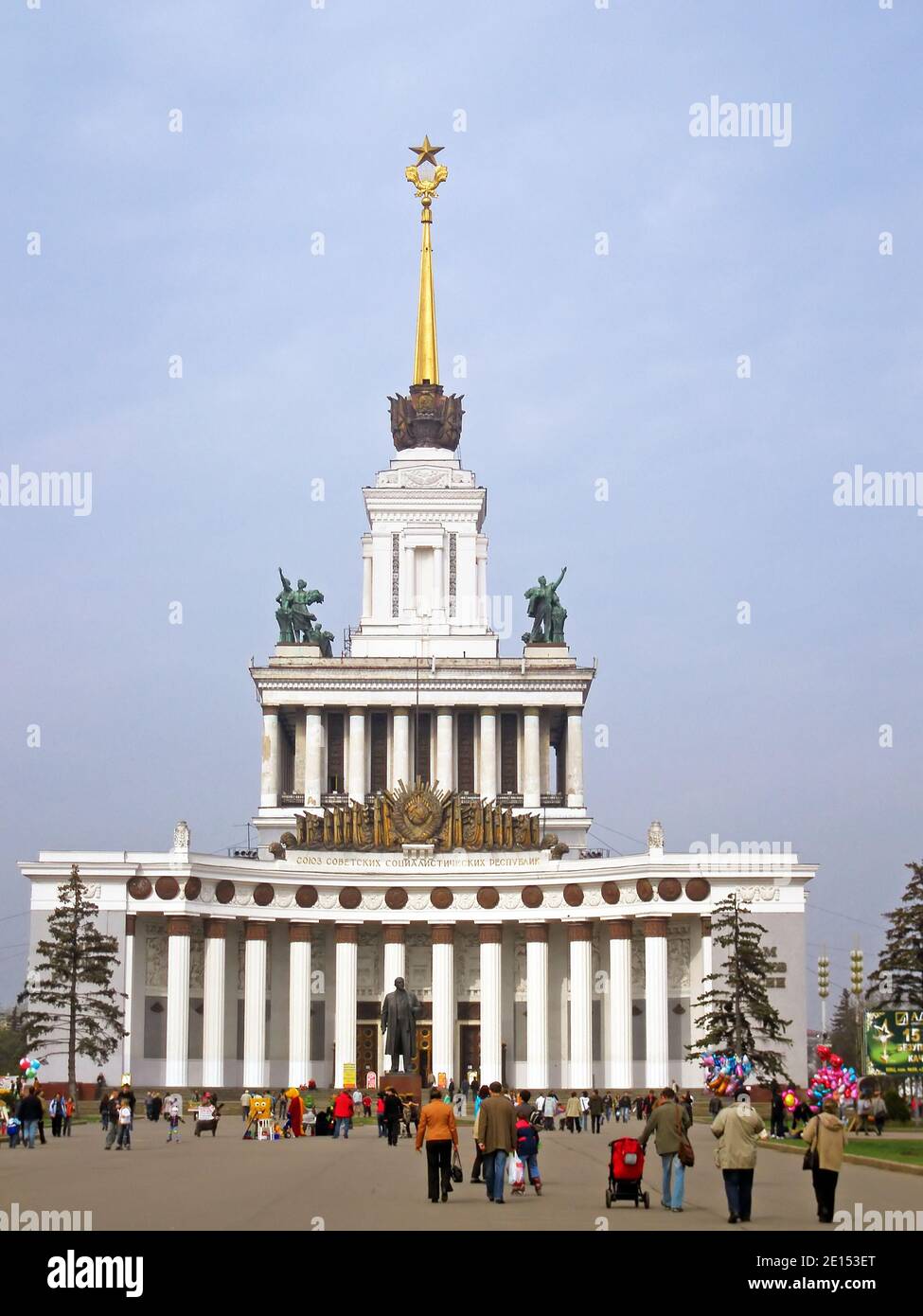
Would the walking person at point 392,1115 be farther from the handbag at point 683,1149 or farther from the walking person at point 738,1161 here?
the walking person at point 738,1161

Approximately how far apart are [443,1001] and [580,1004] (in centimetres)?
668

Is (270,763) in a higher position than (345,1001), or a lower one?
higher

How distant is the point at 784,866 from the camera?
283 feet

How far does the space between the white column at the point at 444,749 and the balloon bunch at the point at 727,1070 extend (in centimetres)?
3034

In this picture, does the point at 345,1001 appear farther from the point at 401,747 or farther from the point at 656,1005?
the point at 401,747

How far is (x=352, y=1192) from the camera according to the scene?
28.9 m

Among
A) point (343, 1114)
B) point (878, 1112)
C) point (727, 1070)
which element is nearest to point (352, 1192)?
point (343, 1114)

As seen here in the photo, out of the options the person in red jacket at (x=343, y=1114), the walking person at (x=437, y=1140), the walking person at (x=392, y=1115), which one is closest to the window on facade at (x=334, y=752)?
the person in red jacket at (x=343, y=1114)

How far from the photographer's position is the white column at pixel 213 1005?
3349 inches

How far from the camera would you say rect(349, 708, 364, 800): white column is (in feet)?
335

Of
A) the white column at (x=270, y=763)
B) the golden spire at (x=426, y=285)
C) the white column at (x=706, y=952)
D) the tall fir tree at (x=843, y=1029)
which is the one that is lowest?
the tall fir tree at (x=843, y=1029)

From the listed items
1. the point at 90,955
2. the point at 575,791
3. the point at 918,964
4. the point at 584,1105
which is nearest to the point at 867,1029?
the point at 918,964

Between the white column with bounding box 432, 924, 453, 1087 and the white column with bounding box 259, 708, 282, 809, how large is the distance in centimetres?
1564
